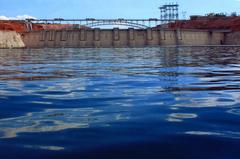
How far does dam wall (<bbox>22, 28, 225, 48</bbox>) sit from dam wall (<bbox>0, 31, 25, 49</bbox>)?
6.09 meters

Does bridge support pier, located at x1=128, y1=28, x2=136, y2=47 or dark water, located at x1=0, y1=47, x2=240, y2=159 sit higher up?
bridge support pier, located at x1=128, y1=28, x2=136, y2=47

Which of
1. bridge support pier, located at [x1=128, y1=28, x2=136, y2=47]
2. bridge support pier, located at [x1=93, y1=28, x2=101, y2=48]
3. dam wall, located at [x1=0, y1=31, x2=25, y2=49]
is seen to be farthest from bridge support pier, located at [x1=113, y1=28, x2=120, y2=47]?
dam wall, located at [x1=0, y1=31, x2=25, y2=49]

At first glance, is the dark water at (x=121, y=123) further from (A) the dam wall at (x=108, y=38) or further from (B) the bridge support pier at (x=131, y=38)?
(B) the bridge support pier at (x=131, y=38)

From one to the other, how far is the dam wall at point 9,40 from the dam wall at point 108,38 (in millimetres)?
6091

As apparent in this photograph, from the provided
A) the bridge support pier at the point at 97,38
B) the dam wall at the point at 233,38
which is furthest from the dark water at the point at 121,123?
the dam wall at the point at 233,38

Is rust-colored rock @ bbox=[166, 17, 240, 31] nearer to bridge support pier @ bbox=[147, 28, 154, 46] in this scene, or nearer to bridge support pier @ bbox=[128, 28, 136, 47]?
bridge support pier @ bbox=[147, 28, 154, 46]

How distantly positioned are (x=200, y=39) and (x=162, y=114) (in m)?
119

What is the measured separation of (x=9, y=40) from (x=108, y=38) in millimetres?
29301

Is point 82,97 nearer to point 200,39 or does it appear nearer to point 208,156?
point 208,156

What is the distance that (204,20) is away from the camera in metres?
142

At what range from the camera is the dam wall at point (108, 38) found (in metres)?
116

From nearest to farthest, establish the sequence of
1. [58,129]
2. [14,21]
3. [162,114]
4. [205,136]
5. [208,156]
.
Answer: [208,156] → [205,136] → [58,129] → [162,114] → [14,21]

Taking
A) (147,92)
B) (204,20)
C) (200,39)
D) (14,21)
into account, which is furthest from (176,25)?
(147,92)

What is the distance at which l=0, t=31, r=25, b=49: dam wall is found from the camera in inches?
4166
